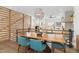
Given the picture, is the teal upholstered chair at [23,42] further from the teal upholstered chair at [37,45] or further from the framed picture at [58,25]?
the framed picture at [58,25]

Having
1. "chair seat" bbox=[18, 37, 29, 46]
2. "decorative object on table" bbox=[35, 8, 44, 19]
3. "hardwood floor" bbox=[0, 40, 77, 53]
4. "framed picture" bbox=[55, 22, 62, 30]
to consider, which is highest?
"decorative object on table" bbox=[35, 8, 44, 19]

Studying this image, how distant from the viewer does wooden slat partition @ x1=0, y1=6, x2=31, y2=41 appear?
203 centimetres

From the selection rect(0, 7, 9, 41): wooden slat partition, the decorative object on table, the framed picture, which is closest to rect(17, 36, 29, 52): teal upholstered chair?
rect(0, 7, 9, 41): wooden slat partition

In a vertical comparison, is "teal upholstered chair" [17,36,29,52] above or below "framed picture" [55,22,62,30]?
below

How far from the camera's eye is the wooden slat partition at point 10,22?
203cm

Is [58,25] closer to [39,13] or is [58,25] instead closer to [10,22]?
[39,13]

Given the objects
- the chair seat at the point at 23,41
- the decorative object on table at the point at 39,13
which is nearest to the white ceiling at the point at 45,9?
the decorative object on table at the point at 39,13

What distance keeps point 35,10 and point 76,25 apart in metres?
0.69

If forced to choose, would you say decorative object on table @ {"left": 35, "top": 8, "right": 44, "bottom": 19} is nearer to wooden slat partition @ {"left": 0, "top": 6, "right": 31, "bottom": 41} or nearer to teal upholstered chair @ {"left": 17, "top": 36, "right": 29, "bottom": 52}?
wooden slat partition @ {"left": 0, "top": 6, "right": 31, "bottom": 41}

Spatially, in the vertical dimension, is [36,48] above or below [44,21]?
below

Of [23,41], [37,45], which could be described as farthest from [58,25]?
[23,41]

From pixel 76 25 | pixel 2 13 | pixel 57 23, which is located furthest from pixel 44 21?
pixel 2 13
